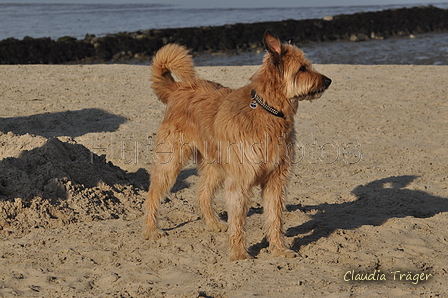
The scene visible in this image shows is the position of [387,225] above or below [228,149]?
below

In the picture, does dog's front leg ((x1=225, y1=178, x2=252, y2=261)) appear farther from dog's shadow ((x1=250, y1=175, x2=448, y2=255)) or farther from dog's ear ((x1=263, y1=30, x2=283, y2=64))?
dog's ear ((x1=263, y1=30, x2=283, y2=64))

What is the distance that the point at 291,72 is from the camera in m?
4.50

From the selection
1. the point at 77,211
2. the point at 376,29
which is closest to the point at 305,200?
the point at 77,211

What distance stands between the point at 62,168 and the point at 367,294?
14.7 ft

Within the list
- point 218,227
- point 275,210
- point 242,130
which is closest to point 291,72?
point 242,130

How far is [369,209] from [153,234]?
2.93 metres

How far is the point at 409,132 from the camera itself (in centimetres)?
1009

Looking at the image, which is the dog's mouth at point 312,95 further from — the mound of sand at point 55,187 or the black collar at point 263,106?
the mound of sand at point 55,187

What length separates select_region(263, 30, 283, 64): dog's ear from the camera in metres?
4.42

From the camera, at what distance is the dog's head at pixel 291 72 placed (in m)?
4.47

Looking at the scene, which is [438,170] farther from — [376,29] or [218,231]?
[376,29]

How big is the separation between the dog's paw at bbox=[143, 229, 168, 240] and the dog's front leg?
1.05 m

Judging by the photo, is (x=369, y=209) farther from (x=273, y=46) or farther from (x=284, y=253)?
(x=273, y=46)

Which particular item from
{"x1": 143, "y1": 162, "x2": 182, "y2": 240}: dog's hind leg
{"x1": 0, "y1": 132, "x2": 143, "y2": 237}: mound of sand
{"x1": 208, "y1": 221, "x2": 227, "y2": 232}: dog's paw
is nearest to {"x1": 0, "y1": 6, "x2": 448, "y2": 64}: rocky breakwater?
{"x1": 0, "y1": 132, "x2": 143, "y2": 237}: mound of sand
